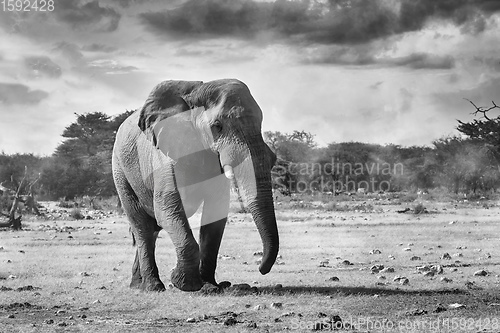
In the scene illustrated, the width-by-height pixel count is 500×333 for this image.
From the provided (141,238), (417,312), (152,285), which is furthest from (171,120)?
(417,312)

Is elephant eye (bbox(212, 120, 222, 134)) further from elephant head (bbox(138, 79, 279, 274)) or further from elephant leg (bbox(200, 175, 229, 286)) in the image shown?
elephant leg (bbox(200, 175, 229, 286))

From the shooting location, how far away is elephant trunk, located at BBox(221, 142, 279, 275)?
386 inches

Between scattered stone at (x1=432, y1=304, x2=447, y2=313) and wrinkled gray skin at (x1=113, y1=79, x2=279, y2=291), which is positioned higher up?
wrinkled gray skin at (x1=113, y1=79, x2=279, y2=291)

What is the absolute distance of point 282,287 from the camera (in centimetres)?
1162

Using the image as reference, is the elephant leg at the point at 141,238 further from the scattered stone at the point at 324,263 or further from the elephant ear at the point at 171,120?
the scattered stone at the point at 324,263

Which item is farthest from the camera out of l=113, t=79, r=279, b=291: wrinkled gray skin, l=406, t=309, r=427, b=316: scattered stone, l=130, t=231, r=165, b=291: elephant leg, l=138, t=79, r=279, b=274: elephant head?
l=130, t=231, r=165, b=291: elephant leg

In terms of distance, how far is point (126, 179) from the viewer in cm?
1288

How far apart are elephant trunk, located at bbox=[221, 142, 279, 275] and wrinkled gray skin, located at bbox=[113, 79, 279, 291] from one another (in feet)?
0.04

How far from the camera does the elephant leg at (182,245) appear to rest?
1084 cm

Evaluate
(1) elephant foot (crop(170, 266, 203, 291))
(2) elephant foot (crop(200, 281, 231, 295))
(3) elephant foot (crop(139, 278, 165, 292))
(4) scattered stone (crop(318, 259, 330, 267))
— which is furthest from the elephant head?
(4) scattered stone (crop(318, 259, 330, 267))

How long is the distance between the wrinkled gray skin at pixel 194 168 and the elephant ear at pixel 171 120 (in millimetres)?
14

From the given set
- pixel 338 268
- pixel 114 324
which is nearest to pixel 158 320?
pixel 114 324

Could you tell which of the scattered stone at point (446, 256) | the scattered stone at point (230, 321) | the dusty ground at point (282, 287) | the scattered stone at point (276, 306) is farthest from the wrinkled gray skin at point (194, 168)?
the scattered stone at point (446, 256)

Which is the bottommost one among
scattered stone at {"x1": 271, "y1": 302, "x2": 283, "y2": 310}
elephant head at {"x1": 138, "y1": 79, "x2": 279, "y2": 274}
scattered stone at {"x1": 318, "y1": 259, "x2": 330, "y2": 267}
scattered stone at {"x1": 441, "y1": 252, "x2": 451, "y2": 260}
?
scattered stone at {"x1": 271, "y1": 302, "x2": 283, "y2": 310}
